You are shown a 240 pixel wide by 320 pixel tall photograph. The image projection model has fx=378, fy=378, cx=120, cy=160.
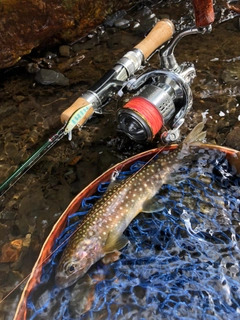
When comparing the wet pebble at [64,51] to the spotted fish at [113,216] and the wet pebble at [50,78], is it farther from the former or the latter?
the spotted fish at [113,216]

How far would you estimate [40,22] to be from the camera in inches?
156

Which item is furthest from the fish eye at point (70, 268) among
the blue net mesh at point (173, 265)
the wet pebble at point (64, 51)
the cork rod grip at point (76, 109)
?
the wet pebble at point (64, 51)

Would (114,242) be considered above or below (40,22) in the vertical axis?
below

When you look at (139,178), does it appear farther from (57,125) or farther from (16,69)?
(16,69)

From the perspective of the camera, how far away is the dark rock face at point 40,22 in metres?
3.74

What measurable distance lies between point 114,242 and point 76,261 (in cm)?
28

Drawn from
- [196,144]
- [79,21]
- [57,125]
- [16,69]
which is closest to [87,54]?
[79,21]

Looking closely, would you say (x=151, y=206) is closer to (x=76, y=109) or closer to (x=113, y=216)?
(x=113, y=216)

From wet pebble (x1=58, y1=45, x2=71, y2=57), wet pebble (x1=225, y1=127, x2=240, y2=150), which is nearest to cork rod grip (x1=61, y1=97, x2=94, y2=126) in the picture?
wet pebble (x1=225, y1=127, x2=240, y2=150)

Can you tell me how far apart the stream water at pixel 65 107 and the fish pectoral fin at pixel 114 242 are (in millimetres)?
622

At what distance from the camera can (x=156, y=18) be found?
15.4 ft

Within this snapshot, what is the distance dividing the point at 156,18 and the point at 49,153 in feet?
7.89

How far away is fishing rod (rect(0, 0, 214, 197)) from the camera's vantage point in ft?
8.79

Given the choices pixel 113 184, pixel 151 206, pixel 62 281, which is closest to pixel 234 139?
pixel 151 206
